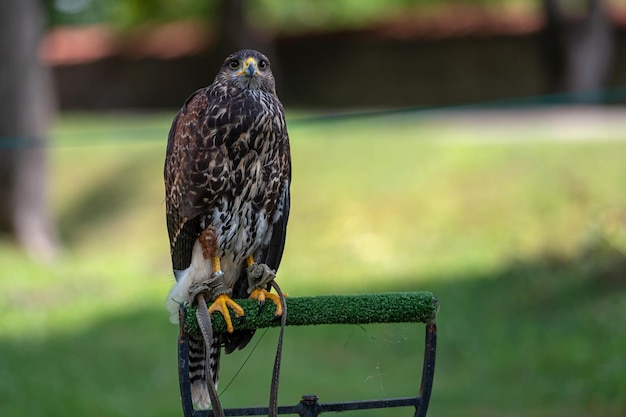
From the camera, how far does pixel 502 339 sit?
284 inches

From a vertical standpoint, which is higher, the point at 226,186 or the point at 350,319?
the point at 226,186

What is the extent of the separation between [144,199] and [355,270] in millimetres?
2759

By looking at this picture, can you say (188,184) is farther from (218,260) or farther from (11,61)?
(11,61)

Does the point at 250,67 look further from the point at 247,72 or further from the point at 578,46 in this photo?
the point at 578,46

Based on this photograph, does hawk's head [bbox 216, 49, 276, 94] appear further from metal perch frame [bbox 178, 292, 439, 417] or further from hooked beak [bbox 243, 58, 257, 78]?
metal perch frame [bbox 178, 292, 439, 417]

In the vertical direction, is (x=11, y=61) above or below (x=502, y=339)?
above

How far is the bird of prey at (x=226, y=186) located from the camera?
3441mm

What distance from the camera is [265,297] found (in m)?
3.29

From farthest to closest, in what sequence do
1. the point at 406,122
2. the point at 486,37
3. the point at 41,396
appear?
the point at 486,37
the point at 406,122
the point at 41,396

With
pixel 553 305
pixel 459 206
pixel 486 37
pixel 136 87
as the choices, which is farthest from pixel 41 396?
pixel 136 87

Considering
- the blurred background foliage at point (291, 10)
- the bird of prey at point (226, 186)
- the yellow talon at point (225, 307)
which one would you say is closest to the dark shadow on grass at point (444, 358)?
the bird of prey at point (226, 186)

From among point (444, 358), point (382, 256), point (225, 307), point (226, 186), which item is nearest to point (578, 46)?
point (382, 256)

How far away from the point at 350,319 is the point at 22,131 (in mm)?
7690

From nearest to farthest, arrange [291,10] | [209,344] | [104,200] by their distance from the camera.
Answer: [209,344]
[104,200]
[291,10]
